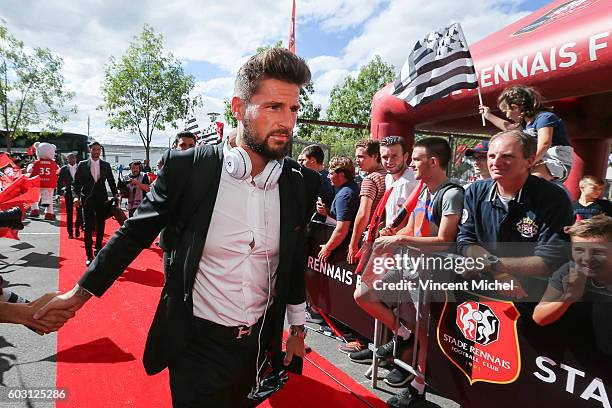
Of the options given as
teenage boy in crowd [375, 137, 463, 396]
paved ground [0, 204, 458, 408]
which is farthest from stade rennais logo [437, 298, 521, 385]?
paved ground [0, 204, 458, 408]

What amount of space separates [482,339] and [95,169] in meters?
6.20

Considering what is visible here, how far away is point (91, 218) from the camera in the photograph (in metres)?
6.10

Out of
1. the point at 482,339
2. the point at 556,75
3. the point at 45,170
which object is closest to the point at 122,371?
the point at 482,339

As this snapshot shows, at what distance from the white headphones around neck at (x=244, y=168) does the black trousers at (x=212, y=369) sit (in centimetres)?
64

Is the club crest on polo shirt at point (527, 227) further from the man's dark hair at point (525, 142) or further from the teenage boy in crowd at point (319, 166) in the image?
the teenage boy in crowd at point (319, 166)

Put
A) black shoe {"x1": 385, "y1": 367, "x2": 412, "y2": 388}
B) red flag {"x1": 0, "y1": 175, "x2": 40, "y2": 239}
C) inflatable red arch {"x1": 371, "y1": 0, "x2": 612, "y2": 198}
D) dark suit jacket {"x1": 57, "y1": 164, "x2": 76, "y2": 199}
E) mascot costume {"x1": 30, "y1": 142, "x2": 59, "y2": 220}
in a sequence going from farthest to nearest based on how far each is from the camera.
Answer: mascot costume {"x1": 30, "y1": 142, "x2": 59, "y2": 220}, dark suit jacket {"x1": 57, "y1": 164, "x2": 76, "y2": 199}, red flag {"x1": 0, "y1": 175, "x2": 40, "y2": 239}, inflatable red arch {"x1": 371, "y1": 0, "x2": 612, "y2": 198}, black shoe {"x1": 385, "y1": 367, "x2": 412, "y2": 388}

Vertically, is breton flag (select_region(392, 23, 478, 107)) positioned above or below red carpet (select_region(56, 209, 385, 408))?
above

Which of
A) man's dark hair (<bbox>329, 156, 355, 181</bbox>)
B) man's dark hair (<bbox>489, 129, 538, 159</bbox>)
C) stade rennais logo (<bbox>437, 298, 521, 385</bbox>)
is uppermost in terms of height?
man's dark hair (<bbox>489, 129, 538, 159</bbox>)

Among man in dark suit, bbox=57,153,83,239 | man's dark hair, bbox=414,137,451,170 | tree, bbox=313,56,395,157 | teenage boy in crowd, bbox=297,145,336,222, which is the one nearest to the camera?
man's dark hair, bbox=414,137,451,170

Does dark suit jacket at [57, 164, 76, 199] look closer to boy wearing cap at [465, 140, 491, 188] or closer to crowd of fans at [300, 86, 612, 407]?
crowd of fans at [300, 86, 612, 407]

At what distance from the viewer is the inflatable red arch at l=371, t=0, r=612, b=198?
411 cm

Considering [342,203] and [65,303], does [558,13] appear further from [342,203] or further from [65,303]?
[65,303]

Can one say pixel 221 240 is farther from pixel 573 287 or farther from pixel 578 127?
pixel 578 127

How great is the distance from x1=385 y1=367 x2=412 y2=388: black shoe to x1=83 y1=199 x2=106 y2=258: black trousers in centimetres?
504
